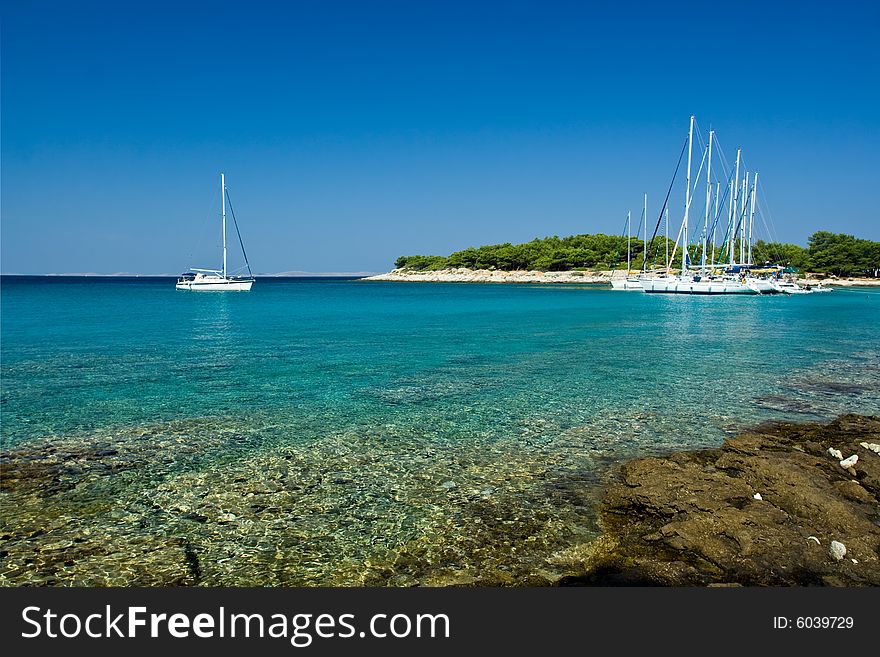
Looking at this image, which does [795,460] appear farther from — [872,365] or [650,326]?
[650,326]

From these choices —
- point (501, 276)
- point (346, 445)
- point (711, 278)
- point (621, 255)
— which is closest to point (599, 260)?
point (621, 255)

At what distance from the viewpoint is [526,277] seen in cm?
15425

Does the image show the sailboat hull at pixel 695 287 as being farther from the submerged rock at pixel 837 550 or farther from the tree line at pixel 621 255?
the submerged rock at pixel 837 550

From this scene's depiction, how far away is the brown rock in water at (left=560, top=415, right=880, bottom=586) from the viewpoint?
521cm

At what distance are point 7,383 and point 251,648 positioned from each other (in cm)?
1552

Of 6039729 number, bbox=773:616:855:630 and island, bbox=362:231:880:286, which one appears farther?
island, bbox=362:231:880:286

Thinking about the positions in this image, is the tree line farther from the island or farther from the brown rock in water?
the brown rock in water

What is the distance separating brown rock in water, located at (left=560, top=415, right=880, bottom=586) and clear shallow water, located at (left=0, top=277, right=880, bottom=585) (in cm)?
58

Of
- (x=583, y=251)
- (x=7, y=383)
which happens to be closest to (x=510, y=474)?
(x=7, y=383)

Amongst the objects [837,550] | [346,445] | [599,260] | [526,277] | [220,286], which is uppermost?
[599,260]

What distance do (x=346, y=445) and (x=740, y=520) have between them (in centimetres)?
595

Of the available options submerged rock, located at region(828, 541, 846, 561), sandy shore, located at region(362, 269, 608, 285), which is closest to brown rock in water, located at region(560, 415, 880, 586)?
submerged rock, located at region(828, 541, 846, 561)

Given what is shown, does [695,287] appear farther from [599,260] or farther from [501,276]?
[501,276]

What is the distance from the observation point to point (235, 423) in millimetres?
11062
